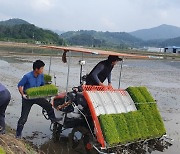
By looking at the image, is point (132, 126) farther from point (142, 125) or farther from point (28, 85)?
point (28, 85)

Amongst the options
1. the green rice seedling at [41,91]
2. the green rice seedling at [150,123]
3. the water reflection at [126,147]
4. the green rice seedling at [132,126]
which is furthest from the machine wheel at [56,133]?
the green rice seedling at [150,123]

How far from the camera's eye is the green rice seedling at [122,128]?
23.9 ft

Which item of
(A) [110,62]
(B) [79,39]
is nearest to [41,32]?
(B) [79,39]

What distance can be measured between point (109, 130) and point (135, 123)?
86 cm

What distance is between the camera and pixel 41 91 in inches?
307

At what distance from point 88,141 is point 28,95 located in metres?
1.68

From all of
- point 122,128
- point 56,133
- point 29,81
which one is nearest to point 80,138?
point 56,133

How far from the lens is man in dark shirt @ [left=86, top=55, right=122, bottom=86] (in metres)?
8.36

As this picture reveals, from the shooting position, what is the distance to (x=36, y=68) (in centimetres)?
763

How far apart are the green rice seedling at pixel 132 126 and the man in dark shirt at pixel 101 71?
1.11 meters

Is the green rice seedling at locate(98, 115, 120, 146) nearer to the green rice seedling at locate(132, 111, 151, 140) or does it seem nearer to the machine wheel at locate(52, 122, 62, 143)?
the green rice seedling at locate(132, 111, 151, 140)

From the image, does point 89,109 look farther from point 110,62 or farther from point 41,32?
point 41,32

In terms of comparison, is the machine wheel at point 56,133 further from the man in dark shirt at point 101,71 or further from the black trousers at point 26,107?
the man in dark shirt at point 101,71

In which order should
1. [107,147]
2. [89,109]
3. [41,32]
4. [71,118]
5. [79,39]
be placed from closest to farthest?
[107,147]
[89,109]
[71,118]
[41,32]
[79,39]
